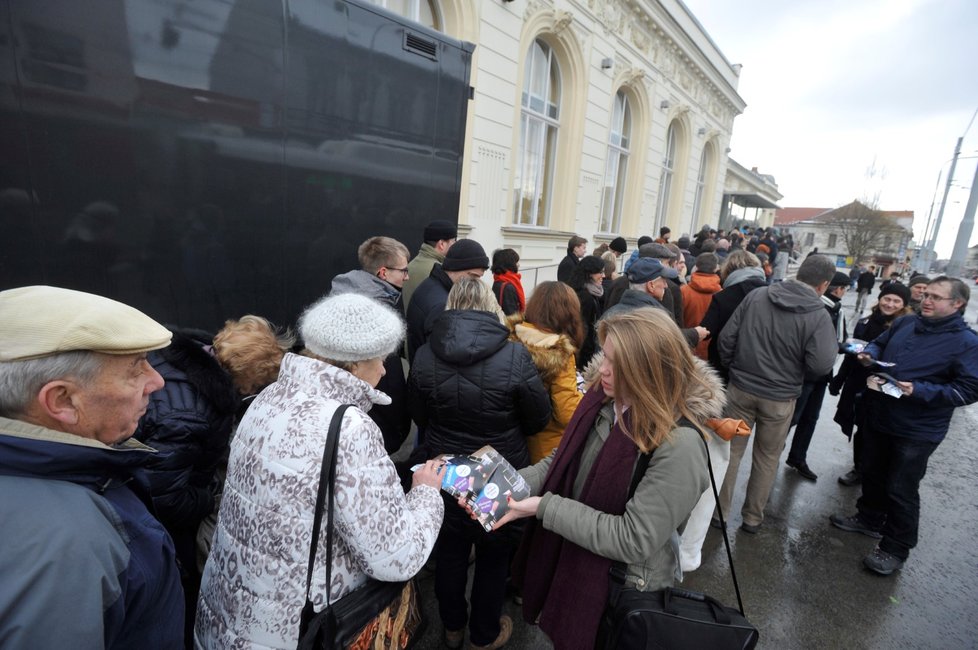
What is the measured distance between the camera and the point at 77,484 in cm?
89

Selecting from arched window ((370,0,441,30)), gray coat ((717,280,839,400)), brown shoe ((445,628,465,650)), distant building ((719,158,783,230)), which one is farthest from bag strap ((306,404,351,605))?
distant building ((719,158,783,230))

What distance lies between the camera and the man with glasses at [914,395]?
281cm

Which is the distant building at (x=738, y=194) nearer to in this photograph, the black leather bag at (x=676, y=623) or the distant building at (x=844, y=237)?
the distant building at (x=844, y=237)

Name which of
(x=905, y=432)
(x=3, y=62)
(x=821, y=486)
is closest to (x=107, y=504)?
(x=3, y=62)

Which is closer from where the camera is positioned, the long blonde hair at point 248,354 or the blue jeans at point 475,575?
the long blonde hair at point 248,354

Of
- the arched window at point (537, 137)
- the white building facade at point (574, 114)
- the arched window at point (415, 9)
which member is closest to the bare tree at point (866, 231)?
the white building facade at point (574, 114)

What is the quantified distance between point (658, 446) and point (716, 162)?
21.9 metres

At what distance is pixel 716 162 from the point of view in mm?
19750

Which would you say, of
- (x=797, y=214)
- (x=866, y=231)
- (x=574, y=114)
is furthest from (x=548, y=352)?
(x=797, y=214)

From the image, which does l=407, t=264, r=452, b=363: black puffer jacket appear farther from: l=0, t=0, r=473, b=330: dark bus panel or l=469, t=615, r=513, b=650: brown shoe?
l=469, t=615, r=513, b=650: brown shoe

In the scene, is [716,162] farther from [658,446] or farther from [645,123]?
[658,446]

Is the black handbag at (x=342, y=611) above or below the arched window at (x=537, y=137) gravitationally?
below

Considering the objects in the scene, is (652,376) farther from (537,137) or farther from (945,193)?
(945,193)

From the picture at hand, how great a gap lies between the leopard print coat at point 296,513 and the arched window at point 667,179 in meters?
16.3
